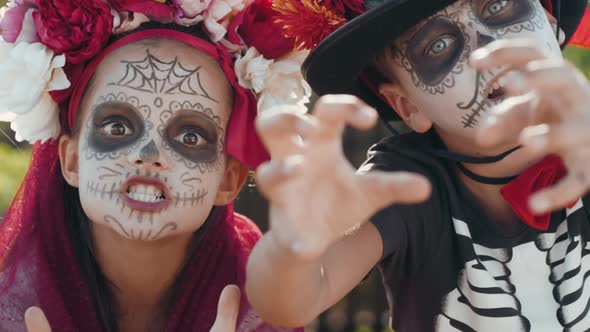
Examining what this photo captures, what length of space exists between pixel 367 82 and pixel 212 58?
1.40 feet

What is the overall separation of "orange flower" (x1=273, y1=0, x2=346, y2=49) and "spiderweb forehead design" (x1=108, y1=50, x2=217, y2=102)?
0.89ft

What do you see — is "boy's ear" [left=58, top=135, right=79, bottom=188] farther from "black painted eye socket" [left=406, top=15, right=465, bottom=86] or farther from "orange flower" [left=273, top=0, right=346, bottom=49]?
"black painted eye socket" [left=406, top=15, right=465, bottom=86]

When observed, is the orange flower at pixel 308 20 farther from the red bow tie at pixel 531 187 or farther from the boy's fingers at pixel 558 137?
the boy's fingers at pixel 558 137

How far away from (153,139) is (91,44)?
298 millimetres

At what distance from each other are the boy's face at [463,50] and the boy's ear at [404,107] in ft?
0.16

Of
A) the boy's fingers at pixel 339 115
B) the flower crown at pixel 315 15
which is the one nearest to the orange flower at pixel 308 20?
the flower crown at pixel 315 15

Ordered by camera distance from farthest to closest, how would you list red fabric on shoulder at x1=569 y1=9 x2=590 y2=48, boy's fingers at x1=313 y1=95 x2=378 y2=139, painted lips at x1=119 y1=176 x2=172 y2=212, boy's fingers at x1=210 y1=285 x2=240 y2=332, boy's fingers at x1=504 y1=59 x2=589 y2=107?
red fabric on shoulder at x1=569 y1=9 x2=590 y2=48, painted lips at x1=119 y1=176 x2=172 y2=212, boy's fingers at x1=210 y1=285 x2=240 y2=332, boy's fingers at x1=504 y1=59 x2=589 y2=107, boy's fingers at x1=313 y1=95 x2=378 y2=139

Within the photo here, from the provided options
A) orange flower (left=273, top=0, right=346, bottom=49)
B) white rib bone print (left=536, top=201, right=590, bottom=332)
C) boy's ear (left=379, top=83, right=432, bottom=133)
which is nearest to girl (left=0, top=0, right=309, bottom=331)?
orange flower (left=273, top=0, right=346, bottom=49)

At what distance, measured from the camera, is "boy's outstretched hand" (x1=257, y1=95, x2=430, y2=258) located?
5.56 ft

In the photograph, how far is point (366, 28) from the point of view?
2457 millimetres

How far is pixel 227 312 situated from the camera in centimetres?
241

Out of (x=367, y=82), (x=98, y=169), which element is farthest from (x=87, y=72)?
(x=367, y=82)

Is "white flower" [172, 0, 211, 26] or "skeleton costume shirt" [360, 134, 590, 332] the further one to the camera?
"white flower" [172, 0, 211, 26]

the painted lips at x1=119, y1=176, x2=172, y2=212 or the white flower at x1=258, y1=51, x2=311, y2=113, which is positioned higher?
the white flower at x1=258, y1=51, x2=311, y2=113
